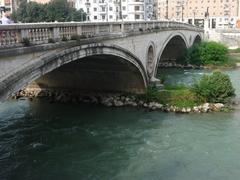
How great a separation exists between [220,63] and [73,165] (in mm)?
32819

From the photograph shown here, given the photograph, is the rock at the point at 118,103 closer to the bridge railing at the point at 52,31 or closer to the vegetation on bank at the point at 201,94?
the vegetation on bank at the point at 201,94

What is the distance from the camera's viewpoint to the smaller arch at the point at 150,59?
31159 millimetres

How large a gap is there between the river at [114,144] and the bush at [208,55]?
22312mm

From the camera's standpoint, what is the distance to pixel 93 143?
2014cm

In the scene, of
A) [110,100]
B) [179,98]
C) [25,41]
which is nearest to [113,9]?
[110,100]

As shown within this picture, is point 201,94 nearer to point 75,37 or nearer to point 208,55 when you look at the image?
point 75,37

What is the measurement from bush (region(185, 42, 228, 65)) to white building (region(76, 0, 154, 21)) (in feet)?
104

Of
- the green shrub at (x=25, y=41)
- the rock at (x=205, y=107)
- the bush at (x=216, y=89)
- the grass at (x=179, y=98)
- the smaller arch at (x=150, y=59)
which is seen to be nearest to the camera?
the green shrub at (x=25, y=41)

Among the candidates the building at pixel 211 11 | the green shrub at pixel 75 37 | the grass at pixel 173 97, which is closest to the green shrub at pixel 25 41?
the green shrub at pixel 75 37

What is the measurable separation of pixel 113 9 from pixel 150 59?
5371cm

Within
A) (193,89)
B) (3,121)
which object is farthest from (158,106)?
→ (3,121)

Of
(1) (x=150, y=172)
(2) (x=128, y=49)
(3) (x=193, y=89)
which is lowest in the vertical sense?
(1) (x=150, y=172)

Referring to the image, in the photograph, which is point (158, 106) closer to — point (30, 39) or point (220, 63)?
point (30, 39)

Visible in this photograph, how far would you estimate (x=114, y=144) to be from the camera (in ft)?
65.5
